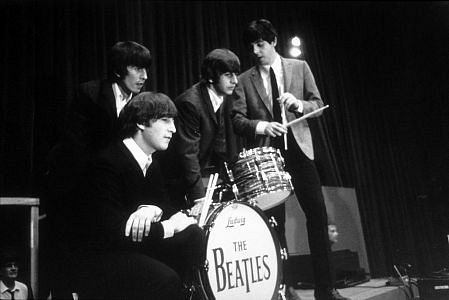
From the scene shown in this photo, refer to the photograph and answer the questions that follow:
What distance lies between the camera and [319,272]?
7.32 feet

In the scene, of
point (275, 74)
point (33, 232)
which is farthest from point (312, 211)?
point (33, 232)

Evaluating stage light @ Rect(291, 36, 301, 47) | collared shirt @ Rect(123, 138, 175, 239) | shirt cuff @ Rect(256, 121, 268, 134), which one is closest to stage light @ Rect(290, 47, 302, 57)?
stage light @ Rect(291, 36, 301, 47)

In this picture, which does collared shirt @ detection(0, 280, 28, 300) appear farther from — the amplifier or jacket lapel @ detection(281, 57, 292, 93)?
the amplifier

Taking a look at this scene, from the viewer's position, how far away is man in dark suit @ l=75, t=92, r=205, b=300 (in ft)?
4.71

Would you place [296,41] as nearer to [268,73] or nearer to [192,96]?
[268,73]

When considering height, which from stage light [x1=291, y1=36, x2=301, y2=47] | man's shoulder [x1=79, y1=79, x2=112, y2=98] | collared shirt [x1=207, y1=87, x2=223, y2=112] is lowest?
collared shirt [x1=207, y1=87, x2=223, y2=112]

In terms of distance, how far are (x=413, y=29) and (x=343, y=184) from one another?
1.54m

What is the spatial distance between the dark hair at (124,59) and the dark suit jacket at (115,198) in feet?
2.06

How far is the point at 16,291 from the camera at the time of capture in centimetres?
235

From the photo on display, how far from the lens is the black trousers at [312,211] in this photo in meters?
2.24

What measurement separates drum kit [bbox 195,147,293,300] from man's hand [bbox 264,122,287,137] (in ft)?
0.35

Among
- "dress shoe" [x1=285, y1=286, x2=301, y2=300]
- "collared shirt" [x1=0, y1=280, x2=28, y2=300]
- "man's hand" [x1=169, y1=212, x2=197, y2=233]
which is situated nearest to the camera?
"man's hand" [x1=169, y1=212, x2=197, y2=233]

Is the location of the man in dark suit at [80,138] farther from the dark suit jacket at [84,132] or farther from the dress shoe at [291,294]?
the dress shoe at [291,294]

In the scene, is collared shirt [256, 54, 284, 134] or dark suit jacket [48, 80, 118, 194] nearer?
dark suit jacket [48, 80, 118, 194]
